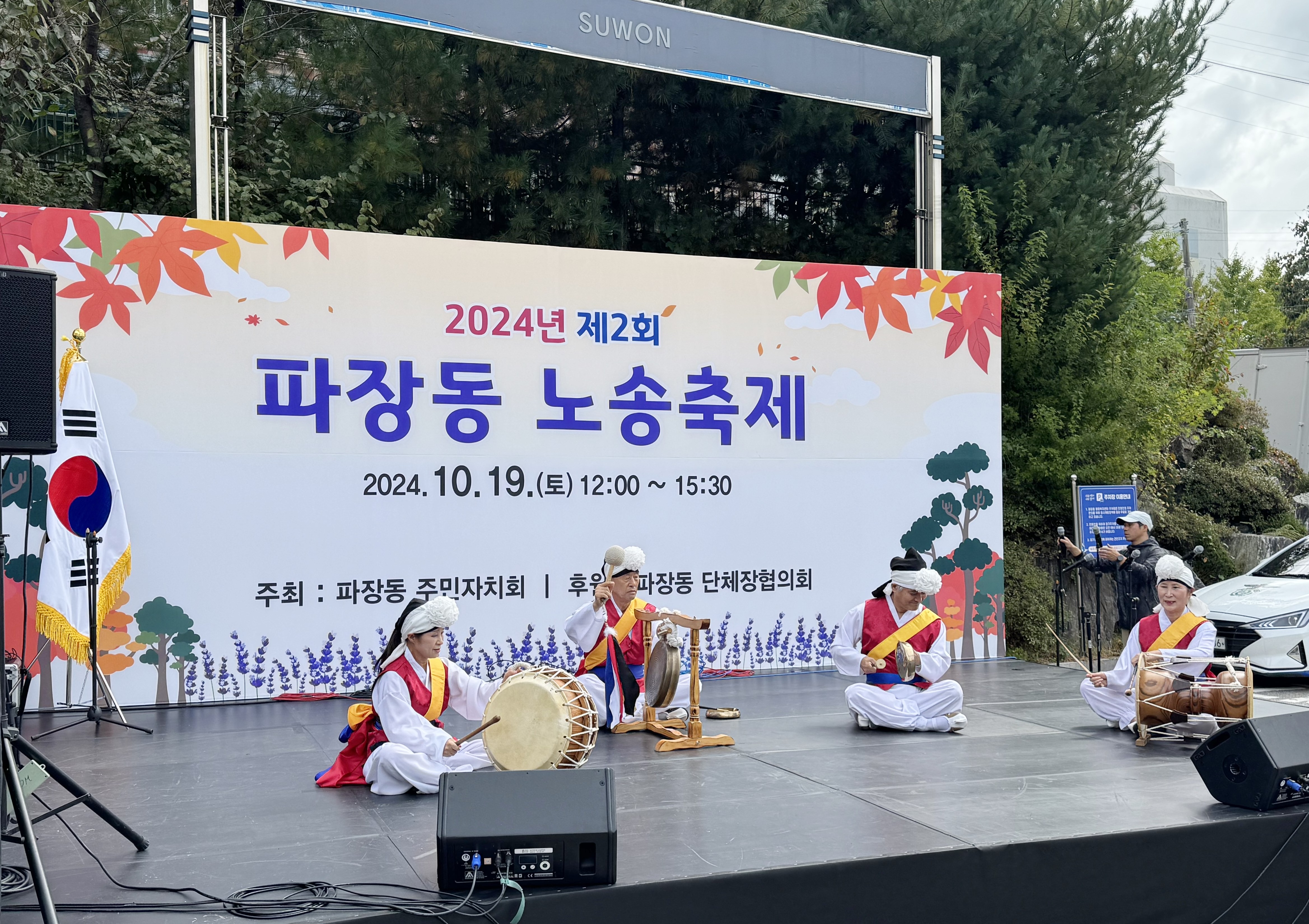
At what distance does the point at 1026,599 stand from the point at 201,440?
7.63 meters

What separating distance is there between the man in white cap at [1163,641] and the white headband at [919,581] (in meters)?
0.94

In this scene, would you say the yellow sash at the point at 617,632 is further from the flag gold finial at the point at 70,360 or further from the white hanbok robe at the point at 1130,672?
the flag gold finial at the point at 70,360

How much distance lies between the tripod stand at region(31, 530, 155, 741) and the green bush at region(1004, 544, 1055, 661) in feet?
24.7

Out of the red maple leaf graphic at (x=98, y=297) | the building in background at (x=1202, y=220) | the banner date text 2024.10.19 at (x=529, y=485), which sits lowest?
the banner date text 2024.10.19 at (x=529, y=485)

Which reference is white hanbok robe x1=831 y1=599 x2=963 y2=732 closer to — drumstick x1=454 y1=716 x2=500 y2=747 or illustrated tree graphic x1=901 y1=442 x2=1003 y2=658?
drumstick x1=454 y1=716 x2=500 y2=747

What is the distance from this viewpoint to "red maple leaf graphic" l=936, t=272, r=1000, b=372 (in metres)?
8.95

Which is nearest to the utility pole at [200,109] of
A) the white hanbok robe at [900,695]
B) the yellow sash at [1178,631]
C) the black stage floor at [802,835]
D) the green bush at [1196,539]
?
the black stage floor at [802,835]

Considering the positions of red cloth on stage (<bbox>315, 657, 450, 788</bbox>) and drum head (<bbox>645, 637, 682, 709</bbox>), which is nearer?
red cloth on stage (<bbox>315, 657, 450, 788</bbox>)

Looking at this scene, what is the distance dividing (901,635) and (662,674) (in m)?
1.32

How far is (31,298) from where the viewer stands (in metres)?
3.39

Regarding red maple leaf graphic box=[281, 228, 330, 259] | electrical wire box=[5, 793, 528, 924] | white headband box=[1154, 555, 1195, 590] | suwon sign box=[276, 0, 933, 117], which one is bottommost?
electrical wire box=[5, 793, 528, 924]

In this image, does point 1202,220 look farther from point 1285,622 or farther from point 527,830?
point 527,830

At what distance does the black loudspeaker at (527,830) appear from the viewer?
10.9ft

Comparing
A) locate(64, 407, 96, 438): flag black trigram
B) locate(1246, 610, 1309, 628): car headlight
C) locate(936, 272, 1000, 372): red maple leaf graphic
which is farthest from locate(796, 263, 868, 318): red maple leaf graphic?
locate(64, 407, 96, 438): flag black trigram
